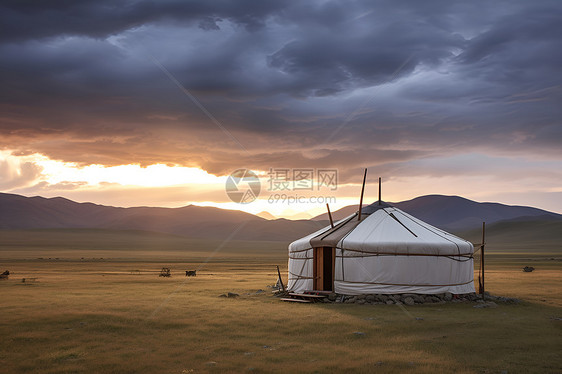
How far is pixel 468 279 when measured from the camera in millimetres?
17516

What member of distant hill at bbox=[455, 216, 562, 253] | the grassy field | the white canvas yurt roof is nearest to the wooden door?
the white canvas yurt roof

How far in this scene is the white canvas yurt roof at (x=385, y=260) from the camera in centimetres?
1616

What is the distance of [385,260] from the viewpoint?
53.1 ft

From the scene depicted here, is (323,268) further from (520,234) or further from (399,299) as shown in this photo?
(520,234)

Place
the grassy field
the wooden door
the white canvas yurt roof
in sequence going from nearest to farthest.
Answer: the grassy field < the white canvas yurt roof < the wooden door

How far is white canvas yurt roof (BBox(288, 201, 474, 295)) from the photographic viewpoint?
16.2 metres

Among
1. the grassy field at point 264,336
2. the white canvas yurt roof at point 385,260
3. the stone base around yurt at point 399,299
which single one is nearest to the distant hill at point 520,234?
the white canvas yurt roof at point 385,260

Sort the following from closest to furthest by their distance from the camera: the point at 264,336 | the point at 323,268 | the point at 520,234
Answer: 1. the point at 264,336
2. the point at 323,268
3. the point at 520,234

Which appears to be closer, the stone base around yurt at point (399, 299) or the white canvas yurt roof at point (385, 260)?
the stone base around yurt at point (399, 299)

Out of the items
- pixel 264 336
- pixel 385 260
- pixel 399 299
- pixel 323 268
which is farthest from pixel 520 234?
pixel 264 336

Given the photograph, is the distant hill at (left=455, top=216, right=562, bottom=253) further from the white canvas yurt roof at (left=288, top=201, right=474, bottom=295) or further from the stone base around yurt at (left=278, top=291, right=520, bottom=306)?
the stone base around yurt at (left=278, top=291, right=520, bottom=306)

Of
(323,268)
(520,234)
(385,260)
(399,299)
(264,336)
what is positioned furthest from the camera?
(520,234)

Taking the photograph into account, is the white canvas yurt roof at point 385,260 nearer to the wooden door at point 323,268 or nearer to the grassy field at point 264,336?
the wooden door at point 323,268

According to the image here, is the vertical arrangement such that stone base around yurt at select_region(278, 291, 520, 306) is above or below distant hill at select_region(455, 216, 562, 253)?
below
